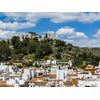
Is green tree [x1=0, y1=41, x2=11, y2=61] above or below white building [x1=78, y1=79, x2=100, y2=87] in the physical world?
above

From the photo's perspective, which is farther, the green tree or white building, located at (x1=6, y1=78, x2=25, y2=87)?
the green tree

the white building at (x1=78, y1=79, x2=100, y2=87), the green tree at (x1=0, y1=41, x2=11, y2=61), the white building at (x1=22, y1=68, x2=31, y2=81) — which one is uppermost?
the green tree at (x1=0, y1=41, x2=11, y2=61)

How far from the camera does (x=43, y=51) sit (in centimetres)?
514

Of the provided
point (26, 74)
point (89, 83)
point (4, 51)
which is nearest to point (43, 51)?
point (26, 74)

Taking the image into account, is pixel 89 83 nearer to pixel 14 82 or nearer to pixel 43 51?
pixel 43 51

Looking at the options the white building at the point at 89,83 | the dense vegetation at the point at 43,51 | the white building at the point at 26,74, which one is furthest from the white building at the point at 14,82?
the white building at the point at 89,83

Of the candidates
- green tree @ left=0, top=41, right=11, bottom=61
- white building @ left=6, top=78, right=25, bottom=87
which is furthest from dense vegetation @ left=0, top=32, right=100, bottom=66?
white building @ left=6, top=78, right=25, bottom=87

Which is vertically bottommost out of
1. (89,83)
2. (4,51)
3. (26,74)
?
(89,83)

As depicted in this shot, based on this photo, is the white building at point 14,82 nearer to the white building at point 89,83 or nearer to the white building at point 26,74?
the white building at point 26,74

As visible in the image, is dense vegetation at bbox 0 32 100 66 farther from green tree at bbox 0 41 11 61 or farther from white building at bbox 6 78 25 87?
white building at bbox 6 78 25 87

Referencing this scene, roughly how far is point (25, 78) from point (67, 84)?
1.72ft

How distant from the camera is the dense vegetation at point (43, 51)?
514 cm

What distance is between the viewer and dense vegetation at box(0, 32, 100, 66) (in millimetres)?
5137
